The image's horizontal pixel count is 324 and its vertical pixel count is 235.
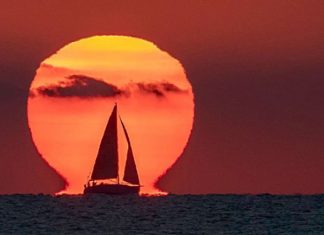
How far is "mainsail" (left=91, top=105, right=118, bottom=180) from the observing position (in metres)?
161

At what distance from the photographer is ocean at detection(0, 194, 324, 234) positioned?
11075cm

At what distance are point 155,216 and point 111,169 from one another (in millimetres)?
34950

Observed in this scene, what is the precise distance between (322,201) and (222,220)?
146ft

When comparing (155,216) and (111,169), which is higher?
(111,169)

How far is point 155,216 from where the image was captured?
129250 mm

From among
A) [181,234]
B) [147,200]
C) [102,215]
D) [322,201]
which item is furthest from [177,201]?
[181,234]

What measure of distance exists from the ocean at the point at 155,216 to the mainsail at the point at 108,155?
2488mm

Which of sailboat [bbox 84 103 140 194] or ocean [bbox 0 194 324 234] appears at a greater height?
sailboat [bbox 84 103 140 194]

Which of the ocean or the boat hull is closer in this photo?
the ocean

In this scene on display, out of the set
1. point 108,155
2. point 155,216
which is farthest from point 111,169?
point 155,216

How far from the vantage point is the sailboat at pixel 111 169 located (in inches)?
6339

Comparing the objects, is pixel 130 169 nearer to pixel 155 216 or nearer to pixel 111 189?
pixel 111 189

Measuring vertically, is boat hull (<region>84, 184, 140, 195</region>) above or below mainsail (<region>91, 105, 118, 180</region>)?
below

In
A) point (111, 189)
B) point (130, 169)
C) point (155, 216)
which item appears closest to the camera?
point (155, 216)
